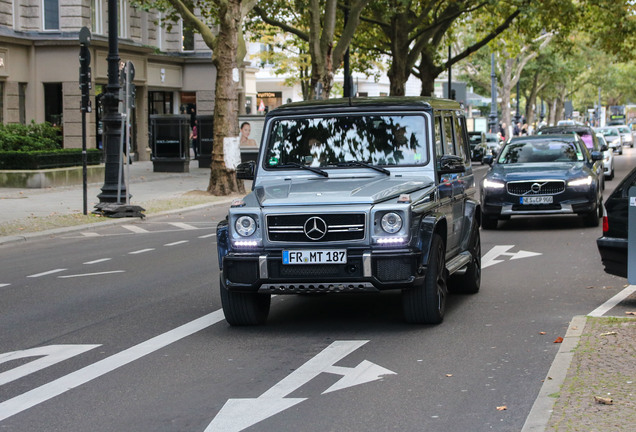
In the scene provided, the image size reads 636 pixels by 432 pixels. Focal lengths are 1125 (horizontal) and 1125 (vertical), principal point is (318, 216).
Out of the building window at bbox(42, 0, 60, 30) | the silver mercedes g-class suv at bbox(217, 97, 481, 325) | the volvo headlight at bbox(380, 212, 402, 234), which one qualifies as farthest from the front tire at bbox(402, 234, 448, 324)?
the building window at bbox(42, 0, 60, 30)

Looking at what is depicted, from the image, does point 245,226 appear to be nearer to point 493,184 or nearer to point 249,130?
point 493,184

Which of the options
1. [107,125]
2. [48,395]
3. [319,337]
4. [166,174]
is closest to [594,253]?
[319,337]

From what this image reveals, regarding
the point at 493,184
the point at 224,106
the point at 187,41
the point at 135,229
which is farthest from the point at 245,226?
the point at 187,41

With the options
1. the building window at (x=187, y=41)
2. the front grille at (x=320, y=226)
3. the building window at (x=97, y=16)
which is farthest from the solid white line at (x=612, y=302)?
the building window at (x=187, y=41)

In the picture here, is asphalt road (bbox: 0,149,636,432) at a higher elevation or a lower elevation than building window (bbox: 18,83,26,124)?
lower

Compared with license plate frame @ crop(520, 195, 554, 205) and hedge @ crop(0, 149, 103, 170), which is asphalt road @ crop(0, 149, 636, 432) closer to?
license plate frame @ crop(520, 195, 554, 205)

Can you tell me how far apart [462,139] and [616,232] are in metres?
2.12

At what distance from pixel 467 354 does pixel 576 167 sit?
37.7ft

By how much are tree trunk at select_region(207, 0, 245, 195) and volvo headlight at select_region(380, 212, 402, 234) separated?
65.5ft

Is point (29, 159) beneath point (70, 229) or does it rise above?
above

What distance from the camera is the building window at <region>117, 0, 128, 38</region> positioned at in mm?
44344

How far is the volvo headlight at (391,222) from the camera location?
8.66m

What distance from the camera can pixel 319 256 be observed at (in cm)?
867

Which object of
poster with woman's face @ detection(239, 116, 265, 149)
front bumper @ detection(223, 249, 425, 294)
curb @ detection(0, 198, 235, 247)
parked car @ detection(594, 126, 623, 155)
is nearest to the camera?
front bumper @ detection(223, 249, 425, 294)
